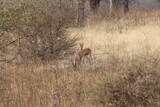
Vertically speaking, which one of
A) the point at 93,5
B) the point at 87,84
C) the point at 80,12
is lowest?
the point at 87,84

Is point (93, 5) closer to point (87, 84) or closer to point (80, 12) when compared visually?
point (80, 12)

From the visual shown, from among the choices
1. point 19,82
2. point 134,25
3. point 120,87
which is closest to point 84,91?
point 120,87

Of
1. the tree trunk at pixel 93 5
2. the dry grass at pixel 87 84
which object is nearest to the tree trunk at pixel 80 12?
the dry grass at pixel 87 84

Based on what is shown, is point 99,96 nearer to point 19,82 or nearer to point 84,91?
point 84,91

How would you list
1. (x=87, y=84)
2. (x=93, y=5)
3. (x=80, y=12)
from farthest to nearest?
(x=93, y=5) < (x=80, y=12) < (x=87, y=84)

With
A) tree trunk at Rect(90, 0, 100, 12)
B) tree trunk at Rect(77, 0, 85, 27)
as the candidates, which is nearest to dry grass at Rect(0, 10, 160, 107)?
tree trunk at Rect(77, 0, 85, 27)

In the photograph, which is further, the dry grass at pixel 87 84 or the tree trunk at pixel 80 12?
the tree trunk at pixel 80 12

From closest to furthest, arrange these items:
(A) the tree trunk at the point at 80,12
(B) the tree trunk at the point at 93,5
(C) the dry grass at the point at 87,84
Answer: (C) the dry grass at the point at 87,84 < (A) the tree trunk at the point at 80,12 < (B) the tree trunk at the point at 93,5

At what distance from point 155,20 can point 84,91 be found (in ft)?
38.4

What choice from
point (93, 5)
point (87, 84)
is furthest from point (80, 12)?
point (87, 84)

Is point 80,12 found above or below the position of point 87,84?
above

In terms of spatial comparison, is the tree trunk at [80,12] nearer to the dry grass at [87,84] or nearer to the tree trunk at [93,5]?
the dry grass at [87,84]

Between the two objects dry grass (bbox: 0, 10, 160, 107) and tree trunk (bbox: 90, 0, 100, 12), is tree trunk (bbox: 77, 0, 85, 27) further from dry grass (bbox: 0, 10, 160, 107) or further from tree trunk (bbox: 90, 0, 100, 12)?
tree trunk (bbox: 90, 0, 100, 12)

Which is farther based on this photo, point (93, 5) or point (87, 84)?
point (93, 5)
